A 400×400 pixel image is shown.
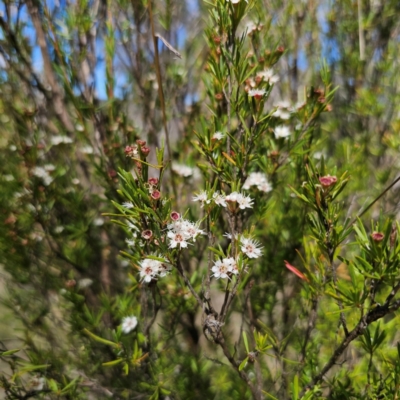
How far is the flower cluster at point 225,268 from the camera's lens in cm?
85

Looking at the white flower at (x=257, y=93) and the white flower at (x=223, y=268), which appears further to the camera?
the white flower at (x=257, y=93)

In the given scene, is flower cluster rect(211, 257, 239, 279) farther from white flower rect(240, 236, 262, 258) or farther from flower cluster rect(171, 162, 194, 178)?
flower cluster rect(171, 162, 194, 178)

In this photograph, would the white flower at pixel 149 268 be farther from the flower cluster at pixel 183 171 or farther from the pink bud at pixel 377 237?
the flower cluster at pixel 183 171

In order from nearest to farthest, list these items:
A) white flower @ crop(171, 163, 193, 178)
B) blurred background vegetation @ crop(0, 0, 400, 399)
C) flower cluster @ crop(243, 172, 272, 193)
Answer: flower cluster @ crop(243, 172, 272, 193) < blurred background vegetation @ crop(0, 0, 400, 399) < white flower @ crop(171, 163, 193, 178)

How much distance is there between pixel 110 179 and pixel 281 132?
0.64 m

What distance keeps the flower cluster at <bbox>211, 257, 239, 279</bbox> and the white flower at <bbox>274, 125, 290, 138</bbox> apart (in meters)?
0.58

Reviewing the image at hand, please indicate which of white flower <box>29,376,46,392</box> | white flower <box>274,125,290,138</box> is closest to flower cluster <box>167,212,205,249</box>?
white flower <box>274,125,290,138</box>

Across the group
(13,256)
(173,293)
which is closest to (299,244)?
(173,293)

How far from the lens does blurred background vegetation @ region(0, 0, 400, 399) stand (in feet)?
4.76

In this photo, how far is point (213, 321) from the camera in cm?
84

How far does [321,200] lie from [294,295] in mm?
1151

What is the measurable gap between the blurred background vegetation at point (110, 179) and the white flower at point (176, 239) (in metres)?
0.38

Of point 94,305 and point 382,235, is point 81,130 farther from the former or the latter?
point 382,235

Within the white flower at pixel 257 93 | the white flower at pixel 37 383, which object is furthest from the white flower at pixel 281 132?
the white flower at pixel 37 383
